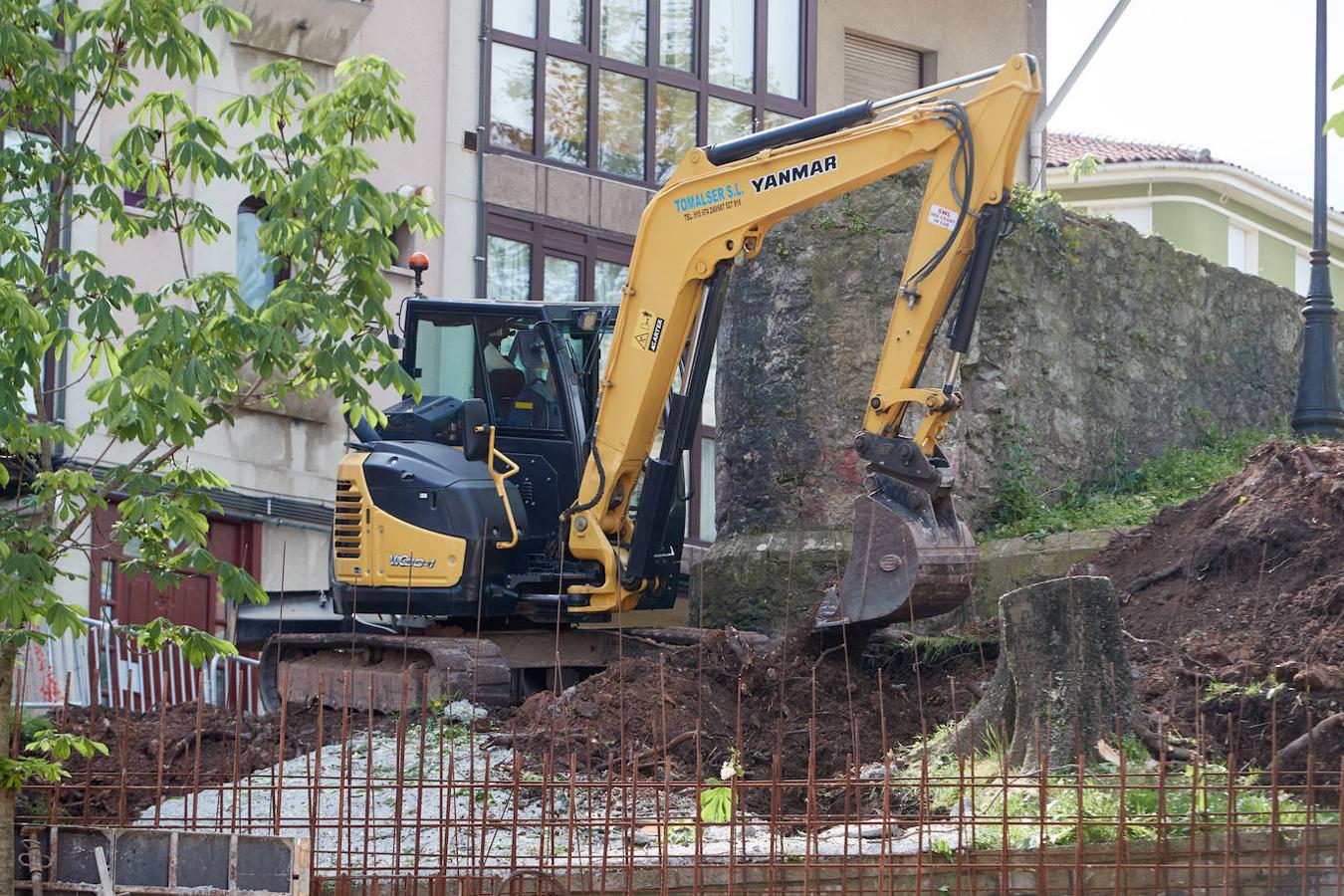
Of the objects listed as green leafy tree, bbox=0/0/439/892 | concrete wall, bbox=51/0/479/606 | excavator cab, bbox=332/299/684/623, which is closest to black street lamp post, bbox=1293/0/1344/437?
excavator cab, bbox=332/299/684/623

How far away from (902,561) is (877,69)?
→ 13.5 meters

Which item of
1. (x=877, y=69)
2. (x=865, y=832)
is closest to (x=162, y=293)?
(x=865, y=832)

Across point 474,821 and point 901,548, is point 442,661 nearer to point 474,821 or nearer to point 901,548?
point 901,548

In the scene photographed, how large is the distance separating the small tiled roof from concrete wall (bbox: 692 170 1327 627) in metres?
14.7

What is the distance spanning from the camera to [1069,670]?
841 cm

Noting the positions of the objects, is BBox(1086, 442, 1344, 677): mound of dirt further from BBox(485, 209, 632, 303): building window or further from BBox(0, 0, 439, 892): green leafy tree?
BBox(485, 209, 632, 303): building window

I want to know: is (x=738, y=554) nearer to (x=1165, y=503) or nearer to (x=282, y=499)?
(x=1165, y=503)

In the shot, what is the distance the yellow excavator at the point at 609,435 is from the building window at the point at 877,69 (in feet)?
32.3

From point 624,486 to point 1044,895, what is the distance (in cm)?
546

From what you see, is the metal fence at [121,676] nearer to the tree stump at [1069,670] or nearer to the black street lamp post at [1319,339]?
the tree stump at [1069,670]

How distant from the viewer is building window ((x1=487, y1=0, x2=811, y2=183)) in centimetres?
1956

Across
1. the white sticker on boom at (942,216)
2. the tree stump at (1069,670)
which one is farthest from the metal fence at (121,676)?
the tree stump at (1069,670)

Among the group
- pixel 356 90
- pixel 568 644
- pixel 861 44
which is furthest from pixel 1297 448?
pixel 861 44

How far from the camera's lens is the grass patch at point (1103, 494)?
14.2 meters
